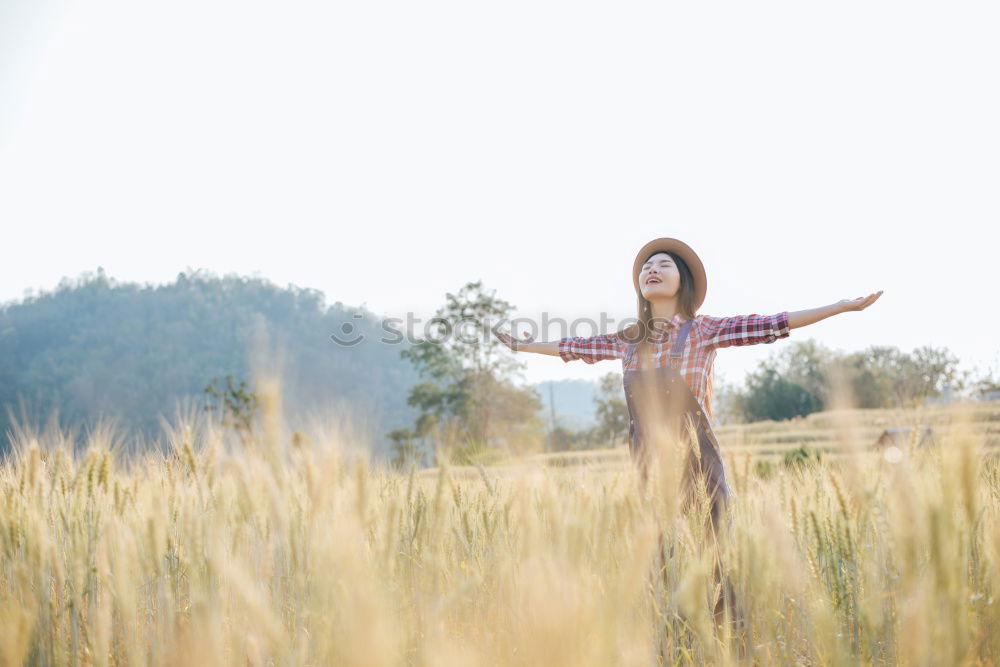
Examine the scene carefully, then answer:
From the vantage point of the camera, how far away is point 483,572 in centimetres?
171

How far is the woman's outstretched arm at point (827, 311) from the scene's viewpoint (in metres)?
2.60

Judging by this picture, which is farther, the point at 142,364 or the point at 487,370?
the point at 142,364

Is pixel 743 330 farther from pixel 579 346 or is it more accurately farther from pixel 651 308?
pixel 579 346

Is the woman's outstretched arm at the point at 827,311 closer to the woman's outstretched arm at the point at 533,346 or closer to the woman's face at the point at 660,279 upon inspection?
the woman's face at the point at 660,279

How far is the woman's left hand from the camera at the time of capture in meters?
2.58

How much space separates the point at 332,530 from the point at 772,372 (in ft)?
96.1

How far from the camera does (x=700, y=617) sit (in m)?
1.26

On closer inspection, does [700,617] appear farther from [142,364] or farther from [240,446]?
[142,364]

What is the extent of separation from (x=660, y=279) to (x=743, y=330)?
1.56ft

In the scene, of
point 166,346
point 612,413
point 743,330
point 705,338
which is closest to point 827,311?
point 743,330

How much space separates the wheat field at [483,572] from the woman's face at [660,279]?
1.22 meters

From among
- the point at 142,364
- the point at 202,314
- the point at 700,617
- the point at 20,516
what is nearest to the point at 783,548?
the point at 700,617

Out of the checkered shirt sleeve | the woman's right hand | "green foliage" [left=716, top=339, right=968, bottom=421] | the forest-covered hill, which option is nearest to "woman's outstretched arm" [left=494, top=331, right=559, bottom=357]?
the woman's right hand

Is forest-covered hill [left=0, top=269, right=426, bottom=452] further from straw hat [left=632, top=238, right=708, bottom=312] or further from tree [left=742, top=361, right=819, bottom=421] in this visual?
straw hat [left=632, top=238, right=708, bottom=312]
